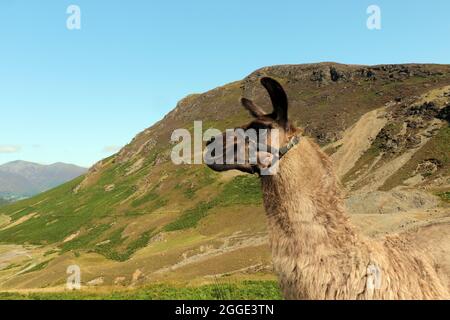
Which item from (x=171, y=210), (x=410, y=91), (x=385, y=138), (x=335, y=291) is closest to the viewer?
(x=335, y=291)

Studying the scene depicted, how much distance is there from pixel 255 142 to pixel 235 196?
70.9 meters

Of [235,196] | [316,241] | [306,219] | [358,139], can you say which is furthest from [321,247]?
[358,139]

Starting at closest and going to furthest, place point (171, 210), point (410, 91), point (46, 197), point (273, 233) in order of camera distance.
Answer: point (273, 233) → point (171, 210) → point (410, 91) → point (46, 197)

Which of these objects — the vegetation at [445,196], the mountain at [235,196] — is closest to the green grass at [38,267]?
the mountain at [235,196]

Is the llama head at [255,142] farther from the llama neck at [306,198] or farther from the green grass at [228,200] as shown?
the green grass at [228,200]

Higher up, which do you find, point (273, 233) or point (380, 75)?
point (380, 75)

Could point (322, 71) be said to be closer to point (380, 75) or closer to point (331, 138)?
point (380, 75)

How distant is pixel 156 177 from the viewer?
104562 mm

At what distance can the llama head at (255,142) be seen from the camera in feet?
19.4

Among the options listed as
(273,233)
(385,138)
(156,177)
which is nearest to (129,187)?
(156,177)

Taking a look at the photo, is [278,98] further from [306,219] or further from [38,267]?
[38,267]

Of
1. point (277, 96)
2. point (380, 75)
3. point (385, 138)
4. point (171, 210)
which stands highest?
point (380, 75)

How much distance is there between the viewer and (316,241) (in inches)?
210
